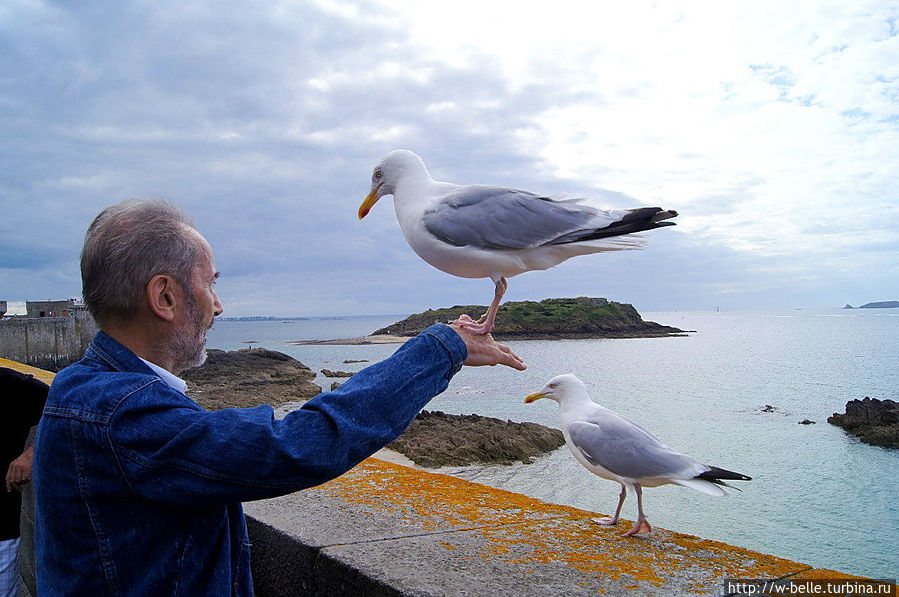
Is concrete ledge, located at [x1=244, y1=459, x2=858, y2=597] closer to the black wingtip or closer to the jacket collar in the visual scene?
the jacket collar

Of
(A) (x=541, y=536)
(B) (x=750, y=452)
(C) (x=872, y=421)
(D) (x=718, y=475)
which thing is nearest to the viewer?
(A) (x=541, y=536)

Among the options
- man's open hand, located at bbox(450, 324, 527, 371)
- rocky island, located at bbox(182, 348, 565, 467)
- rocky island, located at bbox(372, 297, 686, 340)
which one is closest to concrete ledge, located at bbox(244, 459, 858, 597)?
man's open hand, located at bbox(450, 324, 527, 371)

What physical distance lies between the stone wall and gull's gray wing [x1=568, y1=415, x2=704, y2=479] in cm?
3818

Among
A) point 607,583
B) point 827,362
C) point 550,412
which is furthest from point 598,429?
point 827,362

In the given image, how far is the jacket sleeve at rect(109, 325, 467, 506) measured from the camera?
1.27 meters

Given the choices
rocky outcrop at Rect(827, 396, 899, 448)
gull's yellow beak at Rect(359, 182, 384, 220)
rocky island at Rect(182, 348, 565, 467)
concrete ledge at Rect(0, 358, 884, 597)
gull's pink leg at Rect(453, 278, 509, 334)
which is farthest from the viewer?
rocky outcrop at Rect(827, 396, 899, 448)

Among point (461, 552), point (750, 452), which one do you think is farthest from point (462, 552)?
point (750, 452)

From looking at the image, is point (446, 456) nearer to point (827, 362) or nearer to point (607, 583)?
point (607, 583)

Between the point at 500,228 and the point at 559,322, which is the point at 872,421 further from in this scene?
the point at 559,322

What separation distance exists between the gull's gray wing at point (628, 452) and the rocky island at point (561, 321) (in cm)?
5819

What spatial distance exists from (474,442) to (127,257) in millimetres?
19729

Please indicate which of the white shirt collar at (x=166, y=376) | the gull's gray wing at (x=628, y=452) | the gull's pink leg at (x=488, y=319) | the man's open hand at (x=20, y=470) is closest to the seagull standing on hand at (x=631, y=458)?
the gull's gray wing at (x=628, y=452)

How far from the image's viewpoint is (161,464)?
49.8 inches

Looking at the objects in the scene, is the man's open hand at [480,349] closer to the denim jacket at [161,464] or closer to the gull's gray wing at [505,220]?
the denim jacket at [161,464]
